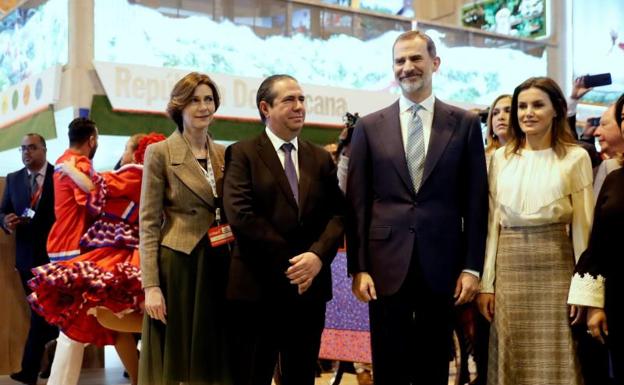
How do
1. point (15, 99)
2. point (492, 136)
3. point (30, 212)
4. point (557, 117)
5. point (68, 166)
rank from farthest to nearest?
point (15, 99), point (30, 212), point (68, 166), point (492, 136), point (557, 117)

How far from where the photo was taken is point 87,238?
4445 mm

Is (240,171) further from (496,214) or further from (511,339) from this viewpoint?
(511,339)

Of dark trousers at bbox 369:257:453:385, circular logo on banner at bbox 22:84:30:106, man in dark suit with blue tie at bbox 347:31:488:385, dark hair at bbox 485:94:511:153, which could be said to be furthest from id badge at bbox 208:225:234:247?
circular logo on banner at bbox 22:84:30:106

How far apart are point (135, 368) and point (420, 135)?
2314 millimetres

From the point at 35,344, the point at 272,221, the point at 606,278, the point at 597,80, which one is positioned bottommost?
the point at 35,344

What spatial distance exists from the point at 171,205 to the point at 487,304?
4.32 ft

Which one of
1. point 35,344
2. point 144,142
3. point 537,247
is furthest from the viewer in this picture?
point 35,344

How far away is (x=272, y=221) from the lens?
308 centimetres

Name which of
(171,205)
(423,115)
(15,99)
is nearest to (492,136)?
(423,115)

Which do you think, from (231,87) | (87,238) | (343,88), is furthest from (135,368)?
(343,88)

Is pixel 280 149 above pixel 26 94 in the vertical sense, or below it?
below

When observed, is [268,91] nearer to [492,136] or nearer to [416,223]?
[416,223]

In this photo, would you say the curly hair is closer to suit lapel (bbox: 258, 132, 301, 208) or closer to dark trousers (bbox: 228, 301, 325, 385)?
suit lapel (bbox: 258, 132, 301, 208)

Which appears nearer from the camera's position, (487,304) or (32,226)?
(487,304)
